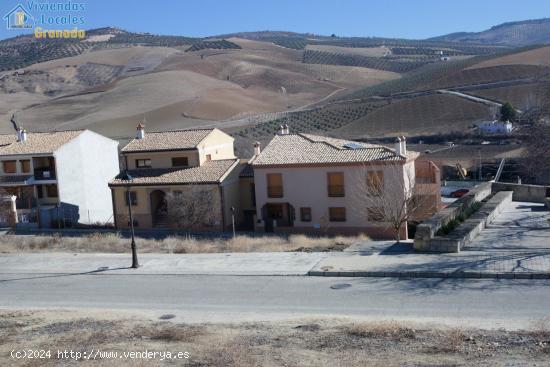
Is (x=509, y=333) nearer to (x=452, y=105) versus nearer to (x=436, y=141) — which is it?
(x=436, y=141)

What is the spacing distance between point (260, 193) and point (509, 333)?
24.7m

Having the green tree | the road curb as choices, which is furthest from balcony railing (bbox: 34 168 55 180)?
the green tree

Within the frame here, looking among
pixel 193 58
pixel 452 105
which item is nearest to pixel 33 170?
pixel 452 105

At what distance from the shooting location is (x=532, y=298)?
53.3 ft

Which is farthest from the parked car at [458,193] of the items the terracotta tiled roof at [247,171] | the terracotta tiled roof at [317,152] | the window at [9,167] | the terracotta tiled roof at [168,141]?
the window at [9,167]

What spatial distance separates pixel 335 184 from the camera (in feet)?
117

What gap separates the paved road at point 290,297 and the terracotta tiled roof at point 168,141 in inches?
707

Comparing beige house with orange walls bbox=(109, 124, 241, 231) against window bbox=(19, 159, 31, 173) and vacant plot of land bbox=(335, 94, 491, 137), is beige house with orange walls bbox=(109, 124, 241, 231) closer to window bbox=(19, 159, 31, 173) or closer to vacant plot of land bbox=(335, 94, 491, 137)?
window bbox=(19, 159, 31, 173)

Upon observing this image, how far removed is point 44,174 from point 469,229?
28074 mm

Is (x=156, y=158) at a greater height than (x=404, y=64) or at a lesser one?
lesser

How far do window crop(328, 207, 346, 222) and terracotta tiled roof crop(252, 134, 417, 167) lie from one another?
2.69m

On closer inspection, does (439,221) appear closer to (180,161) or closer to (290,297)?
(290,297)

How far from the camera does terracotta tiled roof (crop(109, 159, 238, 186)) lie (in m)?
37.6

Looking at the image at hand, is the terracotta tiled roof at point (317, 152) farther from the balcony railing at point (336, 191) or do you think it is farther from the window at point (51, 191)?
the window at point (51, 191)
